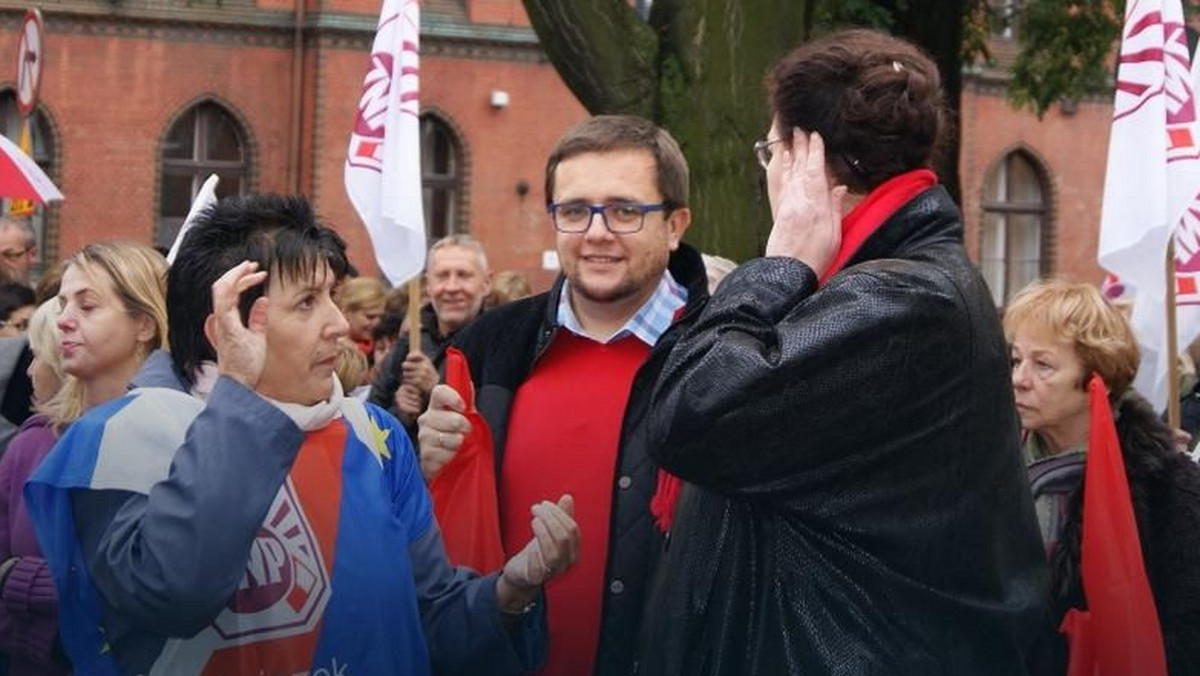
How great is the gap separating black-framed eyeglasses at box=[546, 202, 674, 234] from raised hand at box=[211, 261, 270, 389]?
0.92 metres

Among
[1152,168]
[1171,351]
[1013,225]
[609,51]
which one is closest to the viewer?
[1171,351]

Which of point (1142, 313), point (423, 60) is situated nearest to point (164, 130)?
point (423, 60)

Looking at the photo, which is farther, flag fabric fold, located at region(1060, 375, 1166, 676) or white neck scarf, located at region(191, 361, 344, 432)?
flag fabric fold, located at region(1060, 375, 1166, 676)

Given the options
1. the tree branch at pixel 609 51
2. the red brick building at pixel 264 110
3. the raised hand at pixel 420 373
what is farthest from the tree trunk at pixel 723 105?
the red brick building at pixel 264 110

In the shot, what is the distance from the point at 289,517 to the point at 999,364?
4.13ft

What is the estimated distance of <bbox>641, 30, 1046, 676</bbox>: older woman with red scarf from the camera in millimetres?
3189

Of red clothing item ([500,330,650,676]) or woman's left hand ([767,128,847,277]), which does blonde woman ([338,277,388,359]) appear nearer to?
red clothing item ([500,330,650,676])

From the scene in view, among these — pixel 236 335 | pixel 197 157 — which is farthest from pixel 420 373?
pixel 197 157

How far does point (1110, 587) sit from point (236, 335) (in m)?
1.93

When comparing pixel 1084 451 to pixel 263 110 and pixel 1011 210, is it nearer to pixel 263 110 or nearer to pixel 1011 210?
pixel 263 110

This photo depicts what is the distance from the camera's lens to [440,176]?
3052 centimetres

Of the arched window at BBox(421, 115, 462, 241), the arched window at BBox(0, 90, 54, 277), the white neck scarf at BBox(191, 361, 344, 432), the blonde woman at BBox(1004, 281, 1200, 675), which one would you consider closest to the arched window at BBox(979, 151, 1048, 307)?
the arched window at BBox(421, 115, 462, 241)

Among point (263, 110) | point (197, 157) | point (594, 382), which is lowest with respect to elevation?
point (594, 382)

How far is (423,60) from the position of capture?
3002 centimetres
